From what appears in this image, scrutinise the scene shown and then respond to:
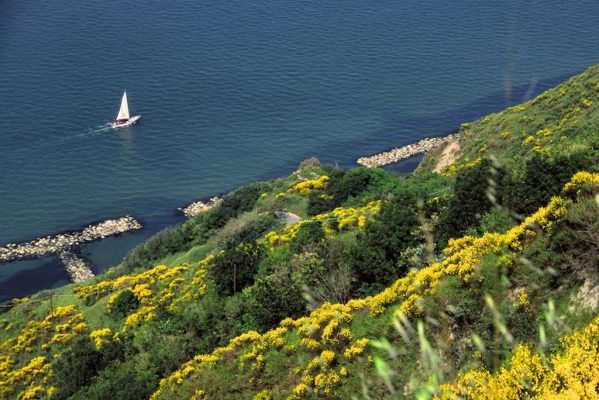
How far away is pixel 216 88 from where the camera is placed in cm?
11012

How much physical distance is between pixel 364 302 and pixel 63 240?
2212 inches

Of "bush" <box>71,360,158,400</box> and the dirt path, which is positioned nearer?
"bush" <box>71,360,158,400</box>

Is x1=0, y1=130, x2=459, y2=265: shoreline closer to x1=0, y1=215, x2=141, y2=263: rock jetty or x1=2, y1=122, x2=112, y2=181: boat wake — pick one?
x1=0, y1=215, x2=141, y2=263: rock jetty

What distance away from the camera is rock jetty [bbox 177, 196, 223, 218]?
80081 millimetres

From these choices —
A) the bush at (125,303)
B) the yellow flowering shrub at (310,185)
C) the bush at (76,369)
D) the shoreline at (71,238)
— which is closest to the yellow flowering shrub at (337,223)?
the bush at (125,303)

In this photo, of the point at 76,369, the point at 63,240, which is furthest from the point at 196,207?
the point at 76,369

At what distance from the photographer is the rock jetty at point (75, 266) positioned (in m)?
67.5

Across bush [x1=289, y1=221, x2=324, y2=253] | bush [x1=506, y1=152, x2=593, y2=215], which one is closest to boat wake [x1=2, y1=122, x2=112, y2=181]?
bush [x1=289, y1=221, x2=324, y2=253]

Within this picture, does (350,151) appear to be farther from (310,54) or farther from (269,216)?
(269,216)

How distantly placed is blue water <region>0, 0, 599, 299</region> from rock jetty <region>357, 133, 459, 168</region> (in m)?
2.27

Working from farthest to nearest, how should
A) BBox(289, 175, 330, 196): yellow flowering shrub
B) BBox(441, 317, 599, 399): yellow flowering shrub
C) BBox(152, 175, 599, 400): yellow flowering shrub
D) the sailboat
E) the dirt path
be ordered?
the sailboat, BBox(289, 175, 330, 196): yellow flowering shrub, the dirt path, BBox(152, 175, 599, 400): yellow flowering shrub, BBox(441, 317, 599, 399): yellow flowering shrub

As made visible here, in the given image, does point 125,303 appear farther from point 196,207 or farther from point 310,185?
point 196,207

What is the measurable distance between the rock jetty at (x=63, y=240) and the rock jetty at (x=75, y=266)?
1395mm

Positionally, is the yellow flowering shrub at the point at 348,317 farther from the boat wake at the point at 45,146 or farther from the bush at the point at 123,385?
the boat wake at the point at 45,146
